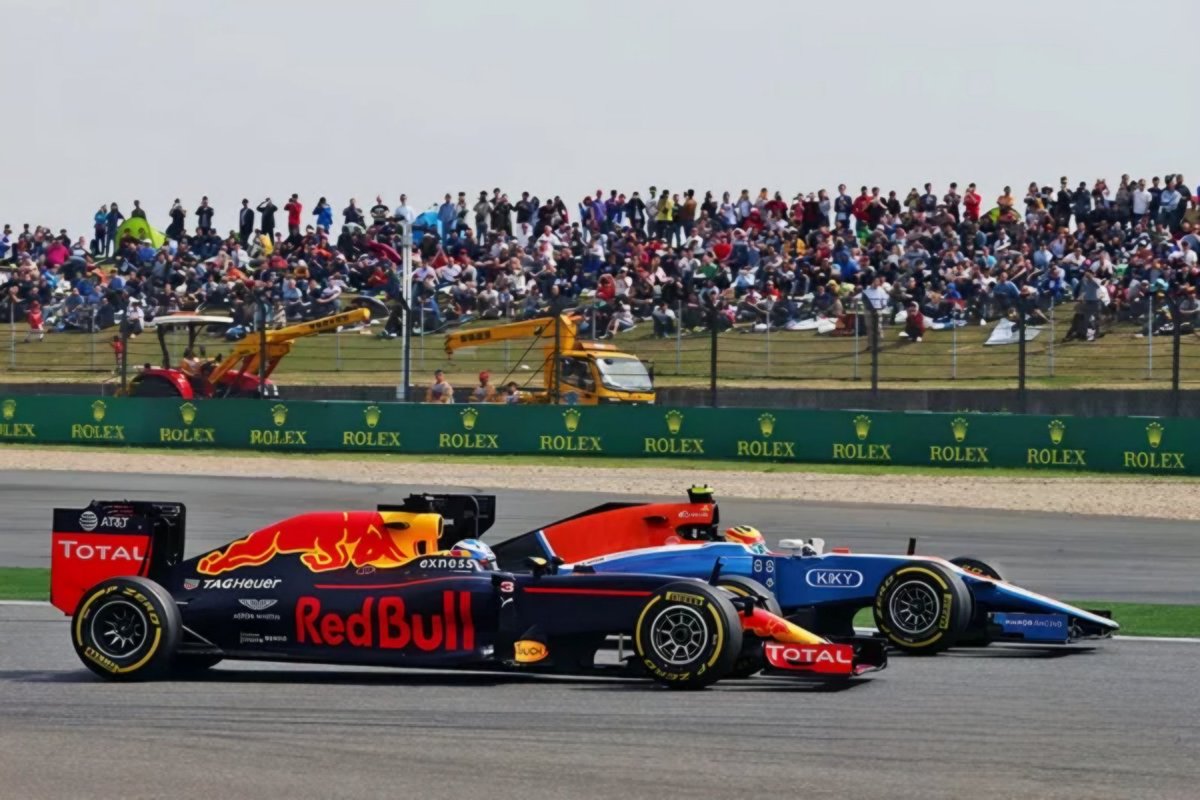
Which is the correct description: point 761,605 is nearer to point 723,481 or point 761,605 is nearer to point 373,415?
point 723,481

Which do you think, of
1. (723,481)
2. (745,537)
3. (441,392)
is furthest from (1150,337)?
(745,537)

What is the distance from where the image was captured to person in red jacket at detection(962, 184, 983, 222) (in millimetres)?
38656

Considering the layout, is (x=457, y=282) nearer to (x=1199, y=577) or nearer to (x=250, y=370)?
(x=250, y=370)

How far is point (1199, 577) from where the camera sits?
57.7 ft

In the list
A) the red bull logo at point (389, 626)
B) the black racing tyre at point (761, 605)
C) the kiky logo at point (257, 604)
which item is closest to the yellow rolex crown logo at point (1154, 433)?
the black racing tyre at point (761, 605)

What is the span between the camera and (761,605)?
10633 mm

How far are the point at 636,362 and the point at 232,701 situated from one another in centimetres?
2480

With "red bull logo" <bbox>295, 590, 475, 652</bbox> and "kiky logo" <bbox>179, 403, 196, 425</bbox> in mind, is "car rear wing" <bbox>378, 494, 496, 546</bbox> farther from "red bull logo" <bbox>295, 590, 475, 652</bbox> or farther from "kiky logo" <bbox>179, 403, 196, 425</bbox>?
"kiky logo" <bbox>179, 403, 196, 425</bbox>

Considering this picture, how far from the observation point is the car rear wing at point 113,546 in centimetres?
1093

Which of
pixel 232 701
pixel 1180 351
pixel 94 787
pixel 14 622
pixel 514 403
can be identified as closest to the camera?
pixel 94 787

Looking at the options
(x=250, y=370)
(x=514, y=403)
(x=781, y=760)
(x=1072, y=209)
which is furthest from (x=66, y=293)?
(x=781, y=760)

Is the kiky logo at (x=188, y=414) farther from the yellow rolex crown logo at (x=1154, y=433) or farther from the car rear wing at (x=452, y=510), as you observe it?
the car rear wing at (x=452, y=510)

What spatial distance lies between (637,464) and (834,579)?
61.8ft

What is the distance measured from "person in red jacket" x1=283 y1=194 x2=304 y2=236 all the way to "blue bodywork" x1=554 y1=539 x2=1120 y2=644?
1450 inches
